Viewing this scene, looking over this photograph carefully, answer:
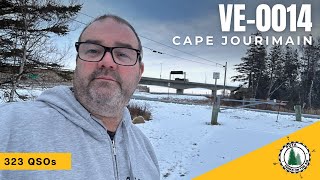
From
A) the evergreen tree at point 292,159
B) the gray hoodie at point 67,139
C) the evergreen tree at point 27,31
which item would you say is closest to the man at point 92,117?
the gray hoodie at point 67,139

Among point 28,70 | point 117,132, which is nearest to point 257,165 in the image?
point 117,132

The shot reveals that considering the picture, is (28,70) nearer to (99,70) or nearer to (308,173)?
(308,173)

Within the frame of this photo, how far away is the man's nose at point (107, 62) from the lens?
1.97 meters

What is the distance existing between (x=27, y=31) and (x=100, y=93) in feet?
60.5

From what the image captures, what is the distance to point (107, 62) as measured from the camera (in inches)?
78.0

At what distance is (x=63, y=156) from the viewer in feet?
5.61

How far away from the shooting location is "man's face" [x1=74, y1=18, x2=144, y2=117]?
1969 millimetres

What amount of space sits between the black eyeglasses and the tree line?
5462 centimetres

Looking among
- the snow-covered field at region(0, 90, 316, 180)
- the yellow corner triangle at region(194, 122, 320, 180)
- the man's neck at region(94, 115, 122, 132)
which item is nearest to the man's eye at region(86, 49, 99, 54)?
the man's neck at region(94, 115, 122, 132)

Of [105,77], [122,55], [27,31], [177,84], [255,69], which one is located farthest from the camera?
[177,84]

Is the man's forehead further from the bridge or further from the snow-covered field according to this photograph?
the bridge

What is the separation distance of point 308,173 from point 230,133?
610cm

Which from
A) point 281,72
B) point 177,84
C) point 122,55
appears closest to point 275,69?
point 281,72

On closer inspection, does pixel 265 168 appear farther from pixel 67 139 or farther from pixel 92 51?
pixel 67 139
